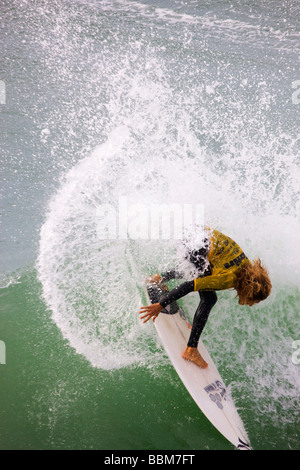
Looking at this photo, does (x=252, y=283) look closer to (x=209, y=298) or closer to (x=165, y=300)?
(x=209, y=298)

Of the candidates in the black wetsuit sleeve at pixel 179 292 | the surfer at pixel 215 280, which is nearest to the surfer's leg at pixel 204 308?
the surfer at pixel 215 280

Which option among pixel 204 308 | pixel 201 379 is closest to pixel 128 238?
pixel 204 308

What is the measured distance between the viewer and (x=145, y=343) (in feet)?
12.2

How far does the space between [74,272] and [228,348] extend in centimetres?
206

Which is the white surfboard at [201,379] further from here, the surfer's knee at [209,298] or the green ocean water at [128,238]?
the surfer's knee at [209,298]

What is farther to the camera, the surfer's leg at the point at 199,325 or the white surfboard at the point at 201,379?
the surfer's leg at the point at 199,325

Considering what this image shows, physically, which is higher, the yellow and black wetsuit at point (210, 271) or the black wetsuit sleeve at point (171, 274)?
the yellow and black wetsuit at point (210, 271)

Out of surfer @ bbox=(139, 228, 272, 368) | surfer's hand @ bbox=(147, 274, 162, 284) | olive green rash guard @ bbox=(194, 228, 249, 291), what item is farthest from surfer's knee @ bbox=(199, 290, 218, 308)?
surfer's hand @ bbox=(147, 274, 162, 284)

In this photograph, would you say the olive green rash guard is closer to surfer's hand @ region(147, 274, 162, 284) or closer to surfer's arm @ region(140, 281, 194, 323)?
surfer's arm @ region(140, 281, 194, 323)

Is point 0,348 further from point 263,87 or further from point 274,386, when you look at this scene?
point 263,87

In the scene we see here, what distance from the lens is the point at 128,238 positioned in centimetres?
460

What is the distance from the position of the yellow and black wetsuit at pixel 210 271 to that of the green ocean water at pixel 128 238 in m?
0.69

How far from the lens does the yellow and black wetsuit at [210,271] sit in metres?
2.97
